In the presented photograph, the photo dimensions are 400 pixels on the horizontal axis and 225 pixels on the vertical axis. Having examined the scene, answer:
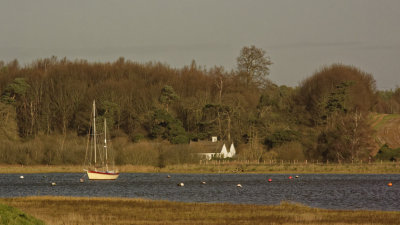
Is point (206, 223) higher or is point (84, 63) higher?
point (84, 63)

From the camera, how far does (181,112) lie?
134 meters

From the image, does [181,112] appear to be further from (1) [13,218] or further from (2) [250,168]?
(1) [13,218]

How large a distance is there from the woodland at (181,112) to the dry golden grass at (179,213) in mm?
60748

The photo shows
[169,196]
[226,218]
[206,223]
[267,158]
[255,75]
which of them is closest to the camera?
[206,223]

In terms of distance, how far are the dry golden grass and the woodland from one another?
6075cm

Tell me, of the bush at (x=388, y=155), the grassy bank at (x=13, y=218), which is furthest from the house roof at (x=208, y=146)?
the grassy bank at (x=13, y=218)

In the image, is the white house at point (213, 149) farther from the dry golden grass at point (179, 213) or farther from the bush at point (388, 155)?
the dry golden grass at point (179, 213)

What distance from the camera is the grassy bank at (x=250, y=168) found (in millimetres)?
98000

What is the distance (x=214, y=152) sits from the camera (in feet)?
397

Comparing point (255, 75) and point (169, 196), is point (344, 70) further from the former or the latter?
point (169, 196)

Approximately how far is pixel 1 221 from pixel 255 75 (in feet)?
405

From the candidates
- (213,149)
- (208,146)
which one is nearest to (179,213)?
(213,149)

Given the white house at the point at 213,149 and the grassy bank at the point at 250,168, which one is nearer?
the grassy bank at the point at 250,168

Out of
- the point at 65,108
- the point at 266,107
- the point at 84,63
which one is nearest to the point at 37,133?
the point at 65,108
